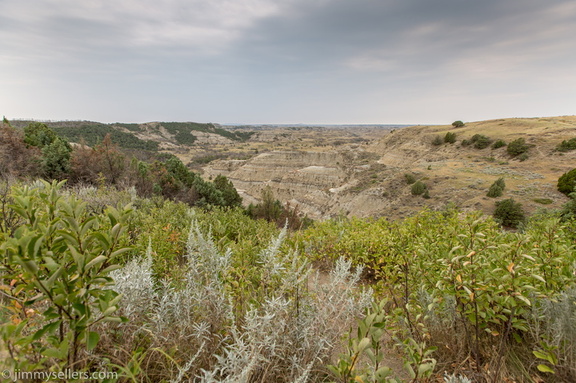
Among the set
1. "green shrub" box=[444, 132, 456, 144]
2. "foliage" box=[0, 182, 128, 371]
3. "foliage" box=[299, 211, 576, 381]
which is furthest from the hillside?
"foliage" box=[0, 182, 128, 371]

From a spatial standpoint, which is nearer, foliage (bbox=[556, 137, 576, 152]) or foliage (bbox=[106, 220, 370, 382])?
foliage (bbox=[106, 220, 370, 382])

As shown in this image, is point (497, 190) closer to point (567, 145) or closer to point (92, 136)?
point (567, 145)

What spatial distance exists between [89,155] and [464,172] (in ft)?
131

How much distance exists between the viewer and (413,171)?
3784 cm

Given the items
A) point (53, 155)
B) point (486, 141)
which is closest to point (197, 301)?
point (53, 155)

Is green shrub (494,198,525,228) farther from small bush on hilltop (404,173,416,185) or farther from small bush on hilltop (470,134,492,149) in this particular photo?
small bush on hilltop (470,134,492,149)

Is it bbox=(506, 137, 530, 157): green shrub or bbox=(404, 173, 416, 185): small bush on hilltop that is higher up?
bbox=(506, 137, 530, 157): green shrub

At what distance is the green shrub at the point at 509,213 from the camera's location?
2041cm

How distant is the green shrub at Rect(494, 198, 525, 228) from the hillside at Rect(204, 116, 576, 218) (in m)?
1.49

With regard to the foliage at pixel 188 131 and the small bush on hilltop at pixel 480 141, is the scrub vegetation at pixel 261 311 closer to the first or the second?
the small bush on hilltop at pixel 480 141

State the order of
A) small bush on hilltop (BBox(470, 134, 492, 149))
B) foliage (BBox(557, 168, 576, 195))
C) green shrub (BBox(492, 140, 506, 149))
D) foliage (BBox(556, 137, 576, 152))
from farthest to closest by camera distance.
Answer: small bush on hilltop (BBox(470, 134, 492, 149)), green shrub (BBox(492, 140, 506, 149)), foliage (BBox(556, 137, 576, 152)), foliage (BBox(557, 168, 576, 195))

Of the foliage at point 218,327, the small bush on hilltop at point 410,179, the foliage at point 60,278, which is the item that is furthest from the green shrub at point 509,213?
the foliage at point 60,278

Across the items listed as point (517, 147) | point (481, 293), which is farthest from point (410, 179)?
point (481, 293)

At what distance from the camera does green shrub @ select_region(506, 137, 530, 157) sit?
35.2m
